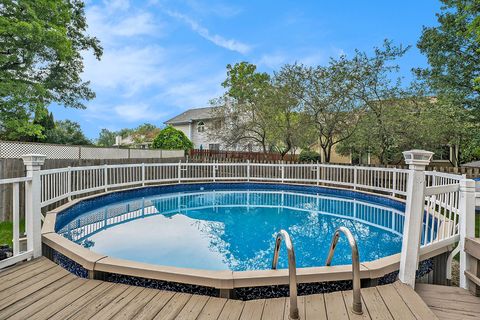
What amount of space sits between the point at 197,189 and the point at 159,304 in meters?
9.98

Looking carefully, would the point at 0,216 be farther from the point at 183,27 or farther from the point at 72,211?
the point at 183,27

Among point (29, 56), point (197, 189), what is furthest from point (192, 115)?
point (197, 189)

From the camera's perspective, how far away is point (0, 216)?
19.0 feet

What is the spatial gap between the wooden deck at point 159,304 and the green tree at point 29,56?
11.9 m

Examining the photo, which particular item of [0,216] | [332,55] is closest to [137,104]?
[332,55]

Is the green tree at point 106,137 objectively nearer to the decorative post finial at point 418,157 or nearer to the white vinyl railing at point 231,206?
the white vinyl railing at point 231,206

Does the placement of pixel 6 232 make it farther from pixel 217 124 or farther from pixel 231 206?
pixel 217 124

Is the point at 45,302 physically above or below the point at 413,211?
below

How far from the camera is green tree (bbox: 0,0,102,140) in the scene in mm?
11109

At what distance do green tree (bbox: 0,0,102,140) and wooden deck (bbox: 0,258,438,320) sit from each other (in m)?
11.9

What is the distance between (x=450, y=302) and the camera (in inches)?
106

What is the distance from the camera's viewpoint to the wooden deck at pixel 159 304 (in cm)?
223

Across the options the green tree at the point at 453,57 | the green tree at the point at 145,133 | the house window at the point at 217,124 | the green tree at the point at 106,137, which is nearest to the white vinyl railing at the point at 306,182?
the green tree at the point at 453,57

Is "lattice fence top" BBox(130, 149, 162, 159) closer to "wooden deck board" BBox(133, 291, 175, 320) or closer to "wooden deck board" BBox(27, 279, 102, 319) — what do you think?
"wooden deck board" BBox(27, 279, 102, 319)
